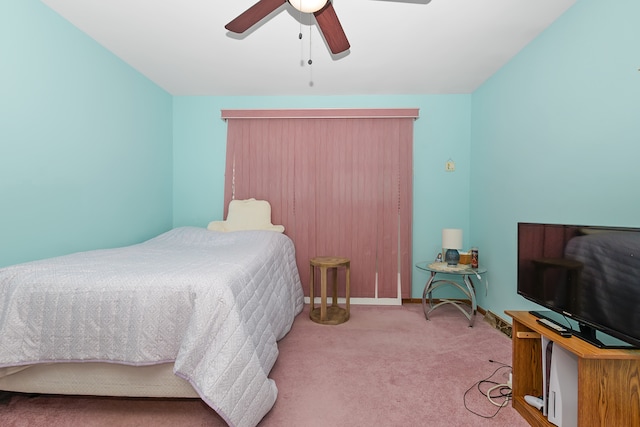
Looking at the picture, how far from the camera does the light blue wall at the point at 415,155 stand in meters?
3.50

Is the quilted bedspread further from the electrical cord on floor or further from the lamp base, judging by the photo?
the lamp base

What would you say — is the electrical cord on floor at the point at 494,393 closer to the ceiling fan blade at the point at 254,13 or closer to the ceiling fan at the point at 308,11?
the ceiling fan at the point at 308,11

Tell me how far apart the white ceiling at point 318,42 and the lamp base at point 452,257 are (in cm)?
170

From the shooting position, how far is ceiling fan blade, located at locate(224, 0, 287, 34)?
5.13ft

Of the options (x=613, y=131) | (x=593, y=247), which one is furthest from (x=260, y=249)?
(x=613, y=131)

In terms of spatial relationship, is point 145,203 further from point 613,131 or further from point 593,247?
point 613,131

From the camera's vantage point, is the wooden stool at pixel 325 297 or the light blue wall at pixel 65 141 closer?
the light blue wall at pixel 65 141

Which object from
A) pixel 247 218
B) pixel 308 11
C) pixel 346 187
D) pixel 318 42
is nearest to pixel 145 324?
pixel 308 11

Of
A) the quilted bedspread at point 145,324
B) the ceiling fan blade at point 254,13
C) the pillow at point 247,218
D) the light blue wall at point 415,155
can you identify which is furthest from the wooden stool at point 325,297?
the ceiling fan blade at point 254,13

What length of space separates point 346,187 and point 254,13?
2.13 m

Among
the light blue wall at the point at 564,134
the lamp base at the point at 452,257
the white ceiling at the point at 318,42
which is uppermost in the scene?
the white ceiling at the point at 318,42

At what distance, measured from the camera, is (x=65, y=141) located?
222 centimetres

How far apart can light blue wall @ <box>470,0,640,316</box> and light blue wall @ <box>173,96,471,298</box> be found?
38cm

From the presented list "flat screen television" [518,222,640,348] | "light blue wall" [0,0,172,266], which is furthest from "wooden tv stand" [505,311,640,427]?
"light blue wall" [0,0,172,266]
